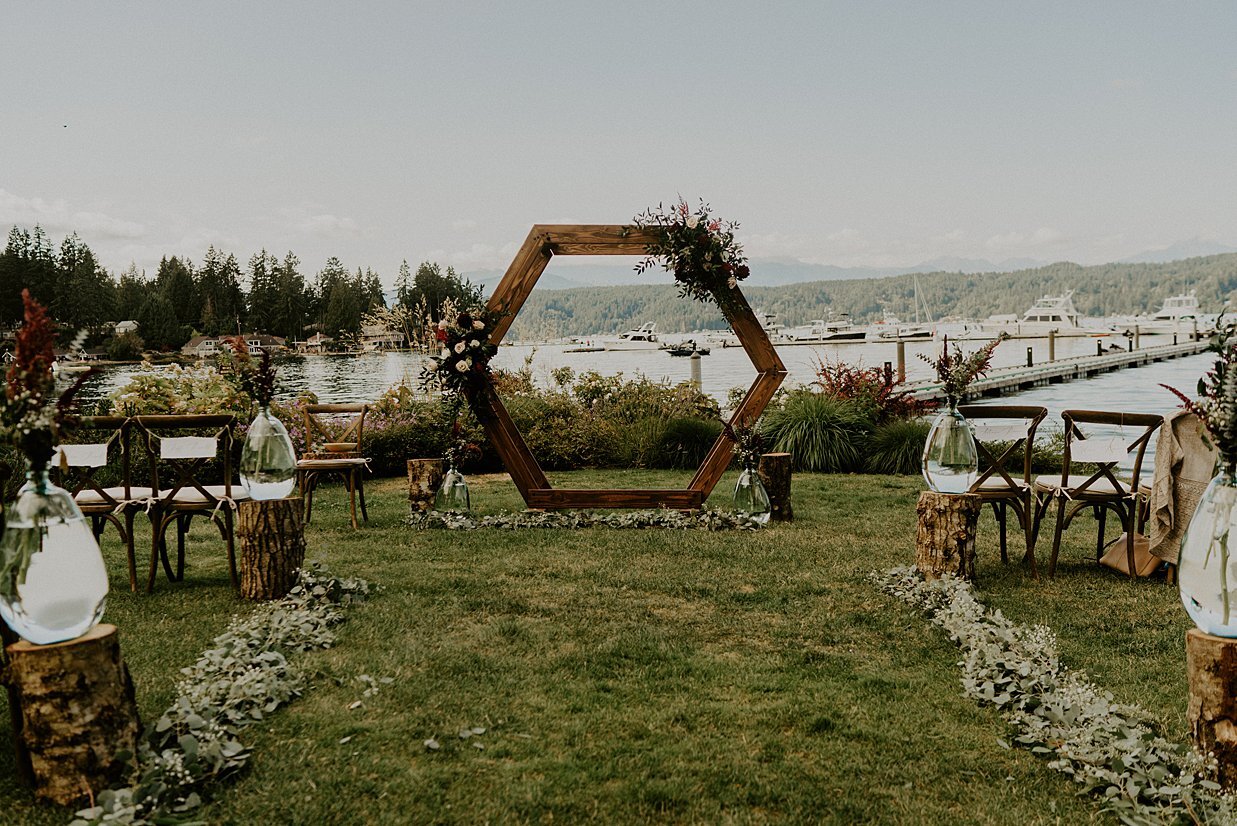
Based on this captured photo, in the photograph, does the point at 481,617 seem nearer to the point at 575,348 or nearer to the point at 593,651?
the point at 593,651

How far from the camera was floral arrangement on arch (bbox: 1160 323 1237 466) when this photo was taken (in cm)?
272

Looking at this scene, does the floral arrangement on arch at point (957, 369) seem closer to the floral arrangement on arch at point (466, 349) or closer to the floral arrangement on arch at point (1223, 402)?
the floral arrangement on arch at point (1223, 402)

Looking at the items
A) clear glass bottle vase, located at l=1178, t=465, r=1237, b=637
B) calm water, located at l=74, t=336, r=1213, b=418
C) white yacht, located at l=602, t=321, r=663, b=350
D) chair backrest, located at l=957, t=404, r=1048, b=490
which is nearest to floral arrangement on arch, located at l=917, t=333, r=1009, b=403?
chair backrest, located at l=957, t=404, r=1048, b=490

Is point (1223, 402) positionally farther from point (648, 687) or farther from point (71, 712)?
point (71, 712)

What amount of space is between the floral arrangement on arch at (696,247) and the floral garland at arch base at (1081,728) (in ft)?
12.0

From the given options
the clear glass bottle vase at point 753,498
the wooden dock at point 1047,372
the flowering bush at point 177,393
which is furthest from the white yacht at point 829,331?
the clear glass bottle vase at point 753,498

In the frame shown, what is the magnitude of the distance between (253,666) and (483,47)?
1406 cm

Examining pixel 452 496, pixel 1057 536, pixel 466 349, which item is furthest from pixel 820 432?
pixel 1057 536

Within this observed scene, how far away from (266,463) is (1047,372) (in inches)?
976

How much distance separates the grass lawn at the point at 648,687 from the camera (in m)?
2.81

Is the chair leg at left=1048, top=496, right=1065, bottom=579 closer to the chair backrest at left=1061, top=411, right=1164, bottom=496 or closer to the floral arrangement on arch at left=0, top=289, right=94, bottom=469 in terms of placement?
the chair backrest at left=1061, top=411, right=1164, bottom=496

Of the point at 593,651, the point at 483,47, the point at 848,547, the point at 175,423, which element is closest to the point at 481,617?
the point at 593,651

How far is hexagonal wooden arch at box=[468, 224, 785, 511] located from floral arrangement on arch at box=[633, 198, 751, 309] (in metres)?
0.12

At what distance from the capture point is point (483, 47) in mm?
15805
